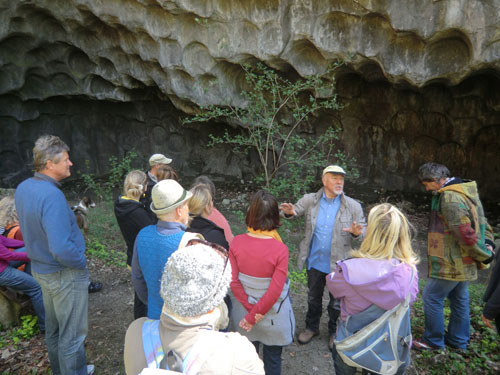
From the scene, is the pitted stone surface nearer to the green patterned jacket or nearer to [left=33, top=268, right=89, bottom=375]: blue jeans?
the green patterned jacket

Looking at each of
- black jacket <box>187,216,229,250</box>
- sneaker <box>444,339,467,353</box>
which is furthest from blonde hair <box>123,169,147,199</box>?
sneaker <box>444,339,467,353</box>

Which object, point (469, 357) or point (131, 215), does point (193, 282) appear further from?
point (469, 357)

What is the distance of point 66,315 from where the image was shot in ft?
8.17

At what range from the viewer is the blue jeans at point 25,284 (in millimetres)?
3371

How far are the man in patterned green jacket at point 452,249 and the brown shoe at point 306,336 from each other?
3.22 ft

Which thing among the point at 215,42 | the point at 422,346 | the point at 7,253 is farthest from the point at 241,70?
the point at 422,346

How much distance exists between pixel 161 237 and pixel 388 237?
138 centimetres

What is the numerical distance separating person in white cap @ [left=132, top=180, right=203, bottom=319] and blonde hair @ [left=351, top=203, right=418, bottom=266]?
1061 millimetres

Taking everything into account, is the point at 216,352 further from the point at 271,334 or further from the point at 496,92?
the point at 496,92

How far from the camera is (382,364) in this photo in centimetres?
200

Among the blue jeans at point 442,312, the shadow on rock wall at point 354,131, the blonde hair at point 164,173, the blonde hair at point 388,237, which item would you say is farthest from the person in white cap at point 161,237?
the shadow on rock wall at point 354,131

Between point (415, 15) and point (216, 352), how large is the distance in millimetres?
6600

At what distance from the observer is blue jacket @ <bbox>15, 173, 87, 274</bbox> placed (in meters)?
2.32

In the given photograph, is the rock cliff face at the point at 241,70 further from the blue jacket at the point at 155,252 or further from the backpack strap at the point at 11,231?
the blue jacket at the point at 155,252
